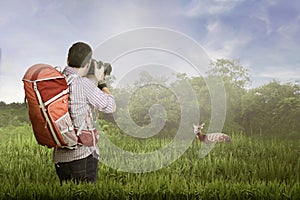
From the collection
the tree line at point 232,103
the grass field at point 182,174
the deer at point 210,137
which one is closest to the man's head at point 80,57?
the grass field at point 182,174

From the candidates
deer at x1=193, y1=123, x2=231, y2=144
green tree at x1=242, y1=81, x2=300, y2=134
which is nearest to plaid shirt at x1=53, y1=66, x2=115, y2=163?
deer at x1=193, y1=123, x2=231, y2=144

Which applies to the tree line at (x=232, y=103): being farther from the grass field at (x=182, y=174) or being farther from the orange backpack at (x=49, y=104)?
the orange backpack at (x=49, y=104)

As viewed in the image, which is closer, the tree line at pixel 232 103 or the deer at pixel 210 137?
the deer at pixel 210 137

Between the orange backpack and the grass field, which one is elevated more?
the orange backpack

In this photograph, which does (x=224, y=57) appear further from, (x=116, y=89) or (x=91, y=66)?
(x=91, y=66)

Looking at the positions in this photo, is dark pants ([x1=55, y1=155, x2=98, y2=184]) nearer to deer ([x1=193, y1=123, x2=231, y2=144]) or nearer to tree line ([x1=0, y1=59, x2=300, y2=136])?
deer ([x1=193, y1=123, x2=231, y2=144])

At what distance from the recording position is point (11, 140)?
5527 mm

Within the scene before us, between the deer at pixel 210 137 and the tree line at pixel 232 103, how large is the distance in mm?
404

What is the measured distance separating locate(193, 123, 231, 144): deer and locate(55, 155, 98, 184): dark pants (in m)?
2.36

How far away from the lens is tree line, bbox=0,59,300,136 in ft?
17.7

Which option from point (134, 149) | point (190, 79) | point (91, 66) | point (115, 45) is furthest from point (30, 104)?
point (190, 79)

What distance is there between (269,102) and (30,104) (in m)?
3.85

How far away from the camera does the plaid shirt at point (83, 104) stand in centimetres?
248

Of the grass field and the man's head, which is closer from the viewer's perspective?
the man's head
